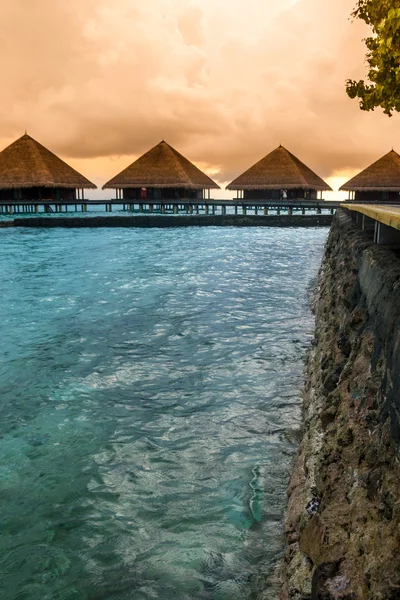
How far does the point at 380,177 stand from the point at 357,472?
141 ft

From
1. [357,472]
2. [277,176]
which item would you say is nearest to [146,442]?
[357,472]

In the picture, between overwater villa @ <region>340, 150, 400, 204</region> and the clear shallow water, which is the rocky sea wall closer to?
the clear shallow water

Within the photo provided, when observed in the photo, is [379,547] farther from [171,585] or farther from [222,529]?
[222,529]

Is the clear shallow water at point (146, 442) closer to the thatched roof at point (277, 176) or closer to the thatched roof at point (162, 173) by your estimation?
the thatched roof at point (277, 176)

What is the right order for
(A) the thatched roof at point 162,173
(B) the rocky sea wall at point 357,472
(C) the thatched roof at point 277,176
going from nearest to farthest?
(B) the rocky sea wall at point 357,472
(C) the thatched roof at point 277,176
(A) the thatched roof at point 162,173

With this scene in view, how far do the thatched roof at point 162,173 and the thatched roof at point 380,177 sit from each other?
44.4 feet

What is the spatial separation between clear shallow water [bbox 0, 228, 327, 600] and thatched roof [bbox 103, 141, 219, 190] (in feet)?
114

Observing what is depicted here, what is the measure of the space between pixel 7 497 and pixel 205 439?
1841 mm

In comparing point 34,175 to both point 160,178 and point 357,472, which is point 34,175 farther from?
point 357,472

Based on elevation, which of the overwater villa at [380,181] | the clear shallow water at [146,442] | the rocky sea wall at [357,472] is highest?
the overwater villa at [380,181]

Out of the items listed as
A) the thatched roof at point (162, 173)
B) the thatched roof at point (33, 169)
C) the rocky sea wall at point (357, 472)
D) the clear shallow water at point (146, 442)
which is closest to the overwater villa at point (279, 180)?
the thatched roof at point (162, 173)

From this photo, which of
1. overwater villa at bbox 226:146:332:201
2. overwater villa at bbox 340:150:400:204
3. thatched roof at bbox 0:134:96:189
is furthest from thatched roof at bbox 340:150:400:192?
thatched roof at bbox 0:134:96:189

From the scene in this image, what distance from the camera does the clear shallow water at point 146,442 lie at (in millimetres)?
3201

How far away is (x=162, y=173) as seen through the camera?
149 ft
